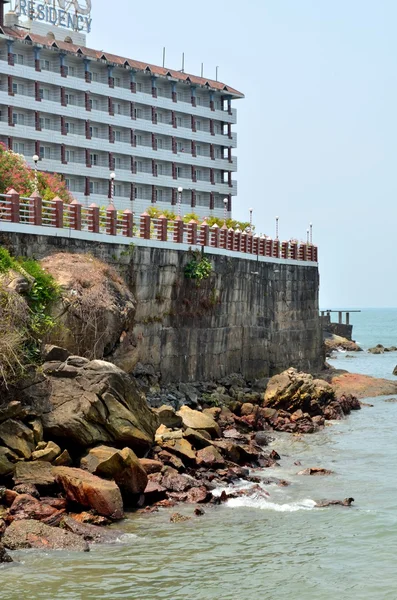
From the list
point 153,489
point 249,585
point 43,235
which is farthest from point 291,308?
point 249,585

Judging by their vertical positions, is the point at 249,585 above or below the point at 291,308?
below

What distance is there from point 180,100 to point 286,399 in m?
46.3

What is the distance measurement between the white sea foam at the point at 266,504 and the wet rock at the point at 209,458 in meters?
2.17

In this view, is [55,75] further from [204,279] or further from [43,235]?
[43,235]

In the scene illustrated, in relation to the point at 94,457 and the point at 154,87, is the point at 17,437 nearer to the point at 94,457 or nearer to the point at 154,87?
the point at 94,457

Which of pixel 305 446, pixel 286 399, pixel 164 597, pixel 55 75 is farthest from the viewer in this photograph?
pixel 55 75

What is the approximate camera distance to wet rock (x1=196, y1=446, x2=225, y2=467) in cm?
2450

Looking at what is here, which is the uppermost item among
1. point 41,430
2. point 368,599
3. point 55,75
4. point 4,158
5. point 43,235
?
point 55,75

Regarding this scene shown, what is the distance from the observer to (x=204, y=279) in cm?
3766

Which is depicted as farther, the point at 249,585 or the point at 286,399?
the point at 286,399

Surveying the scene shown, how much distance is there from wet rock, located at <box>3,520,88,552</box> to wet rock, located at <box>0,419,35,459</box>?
288 cm

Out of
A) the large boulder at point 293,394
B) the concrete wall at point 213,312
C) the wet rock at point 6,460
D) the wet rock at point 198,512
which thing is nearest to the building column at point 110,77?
the concrete wall at point 213,312

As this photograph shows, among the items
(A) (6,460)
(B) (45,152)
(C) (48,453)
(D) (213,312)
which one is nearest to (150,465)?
(C) (48,453)

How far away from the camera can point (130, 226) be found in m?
33.5
